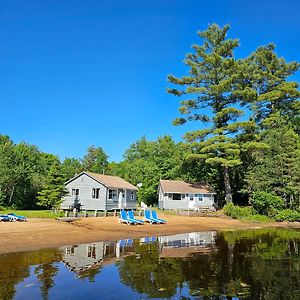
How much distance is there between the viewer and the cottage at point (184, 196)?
5073 centimetres

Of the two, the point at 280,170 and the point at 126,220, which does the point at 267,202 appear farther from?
the point at 126,220

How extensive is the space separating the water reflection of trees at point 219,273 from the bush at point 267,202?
24405 mm

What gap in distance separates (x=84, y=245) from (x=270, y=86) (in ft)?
166

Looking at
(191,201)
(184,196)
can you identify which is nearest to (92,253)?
(184,196)

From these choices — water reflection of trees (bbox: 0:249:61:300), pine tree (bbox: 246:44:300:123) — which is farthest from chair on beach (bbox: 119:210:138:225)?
pine tree (bbox: 246:44:300:123)

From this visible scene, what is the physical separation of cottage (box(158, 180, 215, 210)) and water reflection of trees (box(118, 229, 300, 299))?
31.0 meters

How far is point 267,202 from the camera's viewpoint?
4303 cm

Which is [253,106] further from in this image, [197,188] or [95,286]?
[95,286]

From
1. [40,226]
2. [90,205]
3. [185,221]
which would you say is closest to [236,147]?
[185,221]

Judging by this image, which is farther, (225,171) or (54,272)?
(225,171)

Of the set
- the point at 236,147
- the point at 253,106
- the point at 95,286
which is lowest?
the point at 95,286

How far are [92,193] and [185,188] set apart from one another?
15.3 m

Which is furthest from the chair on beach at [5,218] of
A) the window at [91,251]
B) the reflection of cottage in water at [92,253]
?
the window at [91,251]

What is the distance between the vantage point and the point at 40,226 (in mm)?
25594
